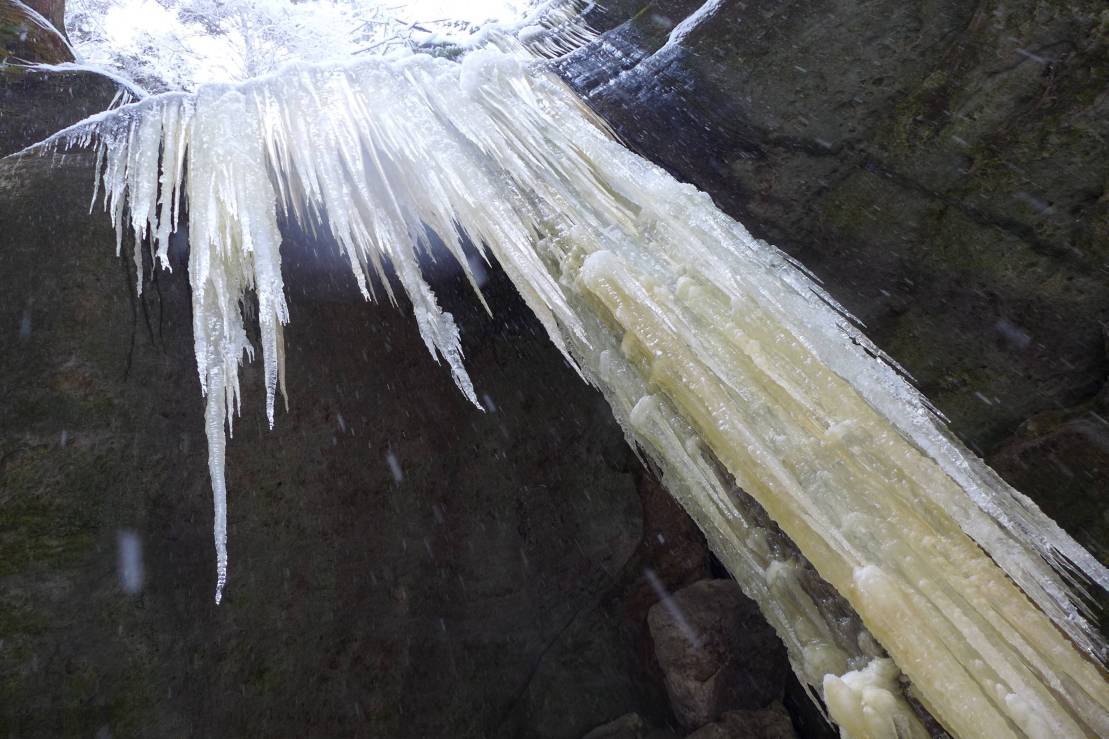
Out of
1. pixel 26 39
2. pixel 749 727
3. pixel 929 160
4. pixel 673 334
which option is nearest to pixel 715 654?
pixel 749 727

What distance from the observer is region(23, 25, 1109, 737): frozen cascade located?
1.55 m

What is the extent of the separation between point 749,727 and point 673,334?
2349 millimetres

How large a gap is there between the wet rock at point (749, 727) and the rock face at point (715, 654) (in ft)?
0.38

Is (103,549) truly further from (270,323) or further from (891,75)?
(891,75)

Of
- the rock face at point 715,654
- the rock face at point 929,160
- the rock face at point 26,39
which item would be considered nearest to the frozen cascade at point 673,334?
the rock face at point 929,160

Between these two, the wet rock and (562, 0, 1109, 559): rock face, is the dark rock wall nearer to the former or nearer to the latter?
the wet rock

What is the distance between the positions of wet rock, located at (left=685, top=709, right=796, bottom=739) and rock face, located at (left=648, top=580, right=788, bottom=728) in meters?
0.11

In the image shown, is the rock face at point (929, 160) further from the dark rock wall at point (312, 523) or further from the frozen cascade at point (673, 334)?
the dark rock wall at point (312, 523)

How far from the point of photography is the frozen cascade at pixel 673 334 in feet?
5.08

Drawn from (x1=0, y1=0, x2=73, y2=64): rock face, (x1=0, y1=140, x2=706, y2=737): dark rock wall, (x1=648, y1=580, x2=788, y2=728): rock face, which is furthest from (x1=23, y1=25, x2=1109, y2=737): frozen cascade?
(x1=648, y1=580, x2=788, y2=728): rock face

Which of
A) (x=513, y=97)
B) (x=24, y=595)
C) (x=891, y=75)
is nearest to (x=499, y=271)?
(x=513, y=97)

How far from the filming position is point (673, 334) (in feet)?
7.28

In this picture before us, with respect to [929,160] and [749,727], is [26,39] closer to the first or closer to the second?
[929,160]

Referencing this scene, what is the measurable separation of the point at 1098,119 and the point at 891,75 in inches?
30.6
